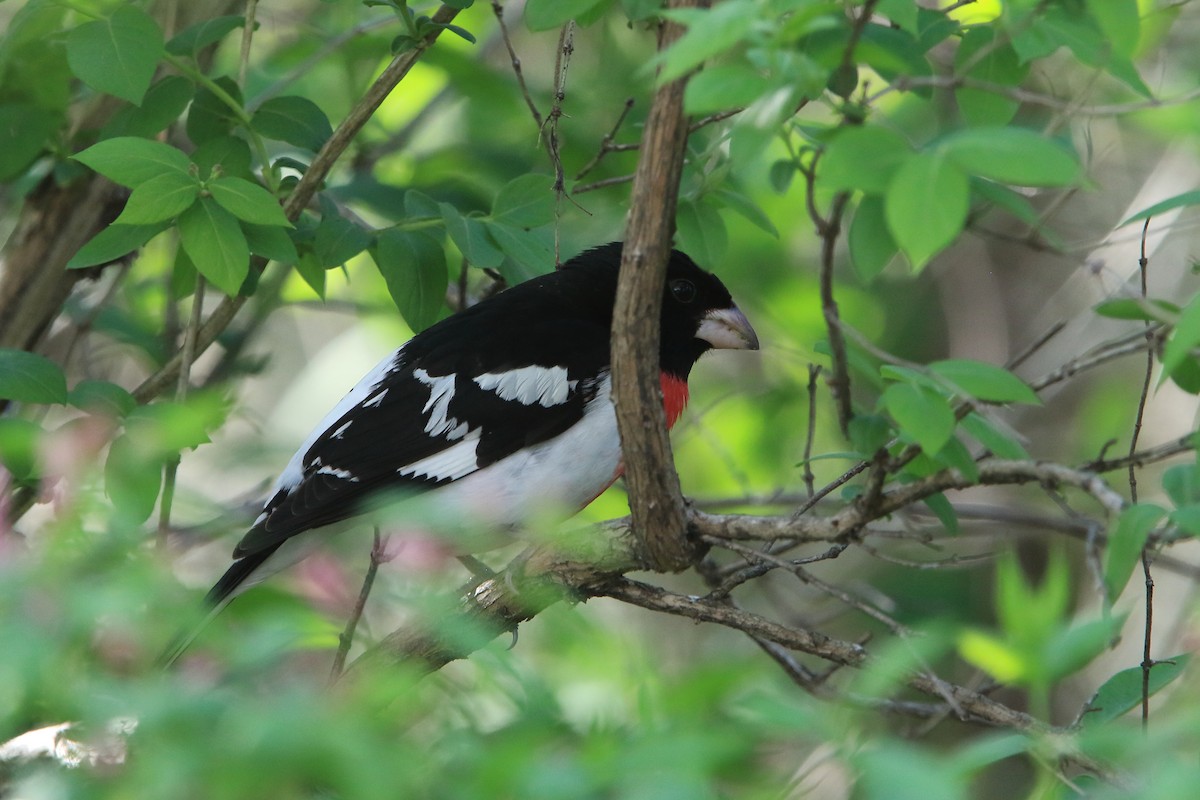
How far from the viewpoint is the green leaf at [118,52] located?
2.08 meters

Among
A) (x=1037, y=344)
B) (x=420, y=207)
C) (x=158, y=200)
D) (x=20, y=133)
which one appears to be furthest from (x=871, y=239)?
(x=20, y=133)

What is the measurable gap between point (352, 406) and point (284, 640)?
1.90 m

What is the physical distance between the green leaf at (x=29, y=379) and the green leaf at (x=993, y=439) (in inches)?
62.7

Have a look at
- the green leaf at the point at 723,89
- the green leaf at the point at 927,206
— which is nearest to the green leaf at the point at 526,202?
the green leaf at the point at 723,89

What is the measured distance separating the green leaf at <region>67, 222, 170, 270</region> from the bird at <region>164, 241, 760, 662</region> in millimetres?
601

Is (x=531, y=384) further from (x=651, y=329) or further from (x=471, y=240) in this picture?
(x=651, y=329)

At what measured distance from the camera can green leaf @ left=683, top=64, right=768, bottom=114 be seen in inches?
45.3

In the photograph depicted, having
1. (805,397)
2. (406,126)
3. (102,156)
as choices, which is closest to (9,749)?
(102,156)

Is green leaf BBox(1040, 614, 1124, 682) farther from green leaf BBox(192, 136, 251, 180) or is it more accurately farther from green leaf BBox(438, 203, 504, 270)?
green leaf BBox(192, 136, 251, 180)

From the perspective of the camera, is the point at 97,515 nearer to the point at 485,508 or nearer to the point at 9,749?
the point at 9,749

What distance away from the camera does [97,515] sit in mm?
1188

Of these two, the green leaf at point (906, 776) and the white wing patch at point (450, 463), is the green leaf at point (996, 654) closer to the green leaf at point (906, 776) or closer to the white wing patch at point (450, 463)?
the green leaf at point (906, 776)

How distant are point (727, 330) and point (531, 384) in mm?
541

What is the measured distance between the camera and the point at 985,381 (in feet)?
4.22
